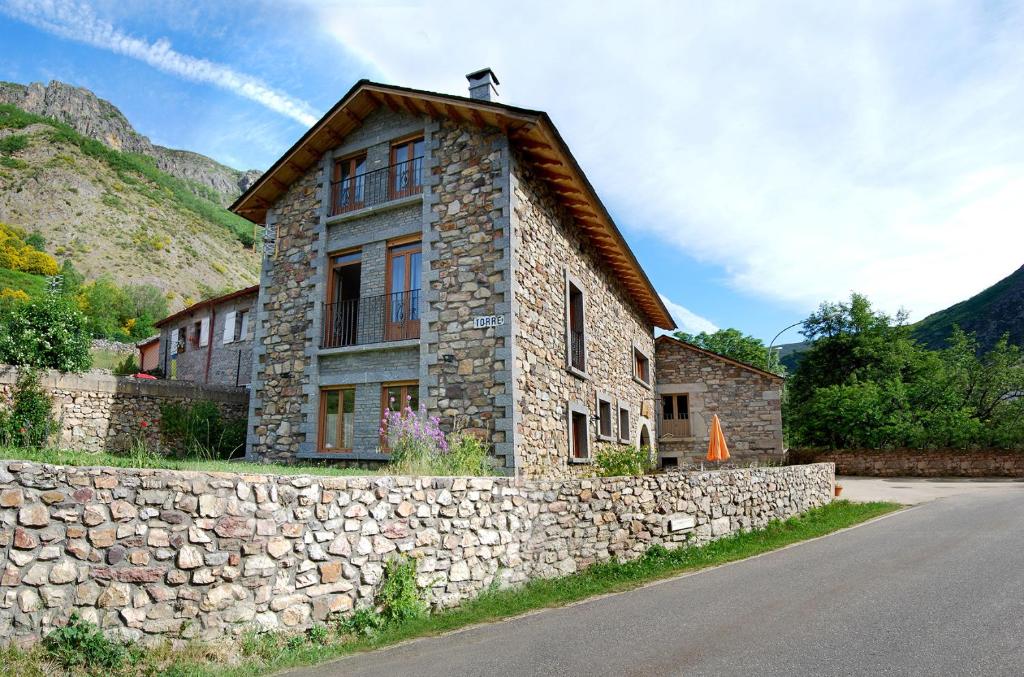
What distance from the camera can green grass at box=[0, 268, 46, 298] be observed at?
35.1 m

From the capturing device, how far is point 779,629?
5.19 metres

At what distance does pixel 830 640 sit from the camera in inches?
191

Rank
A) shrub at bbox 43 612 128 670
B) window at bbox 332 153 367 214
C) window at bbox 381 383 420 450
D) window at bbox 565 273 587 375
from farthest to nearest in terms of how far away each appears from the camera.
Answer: window at bbox 332 153 367 214 < window at bbox 565 273 587 375 < window at bbox 381 383 420 450 < shrub at bbox 43 612 128 670

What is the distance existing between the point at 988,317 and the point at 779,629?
242 feet

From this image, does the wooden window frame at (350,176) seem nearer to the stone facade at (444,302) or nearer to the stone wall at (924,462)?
the stone facade at (444,302)

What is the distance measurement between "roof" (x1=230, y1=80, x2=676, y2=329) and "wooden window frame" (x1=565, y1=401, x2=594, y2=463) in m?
4.22

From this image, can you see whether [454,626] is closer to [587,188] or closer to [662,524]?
[662,524]

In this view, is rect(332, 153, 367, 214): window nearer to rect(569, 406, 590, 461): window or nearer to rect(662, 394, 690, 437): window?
rect(569, 406, 590, 461): window

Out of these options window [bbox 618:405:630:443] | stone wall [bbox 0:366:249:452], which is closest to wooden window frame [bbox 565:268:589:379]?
window [bbox 618:405:630:443]

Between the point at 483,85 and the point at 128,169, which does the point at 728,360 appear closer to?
the point at 483,85

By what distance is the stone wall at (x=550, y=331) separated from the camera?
35.3 ft

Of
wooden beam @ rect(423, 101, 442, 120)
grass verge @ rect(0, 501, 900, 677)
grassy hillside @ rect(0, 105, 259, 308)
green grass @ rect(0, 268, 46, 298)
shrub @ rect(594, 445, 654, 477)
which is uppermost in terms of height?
grassy hillside @ rect(0, 105, 259, 308)

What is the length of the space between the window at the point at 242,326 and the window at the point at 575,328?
10.9m

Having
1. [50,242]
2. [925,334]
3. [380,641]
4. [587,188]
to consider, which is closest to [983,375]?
[587,188]
